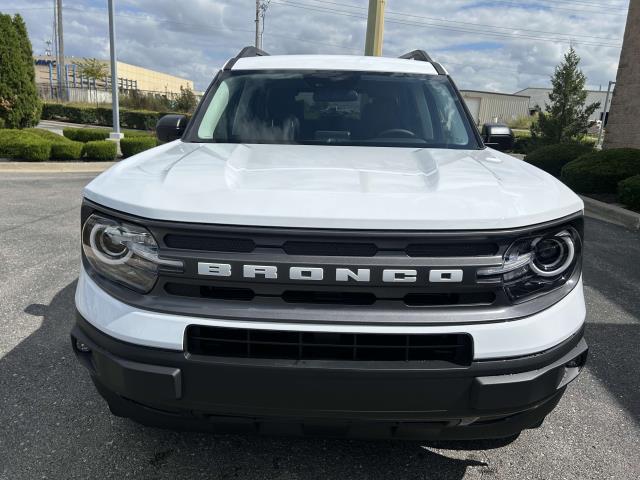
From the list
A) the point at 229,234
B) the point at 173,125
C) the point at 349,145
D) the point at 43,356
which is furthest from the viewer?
the point at 173,125

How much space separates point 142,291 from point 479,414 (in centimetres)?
122

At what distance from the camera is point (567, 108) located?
27.8 meters

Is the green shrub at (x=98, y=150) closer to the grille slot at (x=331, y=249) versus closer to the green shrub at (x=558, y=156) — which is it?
the green shrub at (x=558, y=156)

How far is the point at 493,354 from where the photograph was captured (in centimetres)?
172

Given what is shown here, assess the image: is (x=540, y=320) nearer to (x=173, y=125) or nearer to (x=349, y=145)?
(x=349, y=145)

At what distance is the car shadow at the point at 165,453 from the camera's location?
2312 mm

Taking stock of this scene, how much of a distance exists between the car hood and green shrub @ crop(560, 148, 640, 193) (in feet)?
27.0

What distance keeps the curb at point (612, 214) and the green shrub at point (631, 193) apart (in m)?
0.12

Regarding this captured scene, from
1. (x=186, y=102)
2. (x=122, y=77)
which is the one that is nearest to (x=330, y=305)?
(x=186, y=102)

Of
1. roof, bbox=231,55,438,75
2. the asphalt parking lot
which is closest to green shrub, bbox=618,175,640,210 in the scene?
the asphalt parking lot

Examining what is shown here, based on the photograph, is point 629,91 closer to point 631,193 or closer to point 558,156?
point 558,156

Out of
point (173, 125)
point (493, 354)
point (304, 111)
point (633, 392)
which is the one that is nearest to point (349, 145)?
point (304, 111)

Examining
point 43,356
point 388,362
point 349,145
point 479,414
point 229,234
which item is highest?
point 349,145

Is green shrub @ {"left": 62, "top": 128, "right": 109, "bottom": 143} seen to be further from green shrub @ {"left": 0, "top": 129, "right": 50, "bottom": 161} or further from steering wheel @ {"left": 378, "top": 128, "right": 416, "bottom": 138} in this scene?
steering wheel @ {"left": 378, "top": 128, "right": 416, "bottom": 138}
